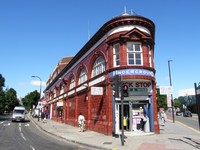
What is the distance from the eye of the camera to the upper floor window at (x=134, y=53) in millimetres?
18750

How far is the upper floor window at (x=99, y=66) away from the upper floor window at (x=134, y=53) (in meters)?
3.21

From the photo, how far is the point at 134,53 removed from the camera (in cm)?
1886

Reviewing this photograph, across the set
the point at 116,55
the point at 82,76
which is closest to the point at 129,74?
the point at 116,55

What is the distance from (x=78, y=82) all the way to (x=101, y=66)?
8.48 meters

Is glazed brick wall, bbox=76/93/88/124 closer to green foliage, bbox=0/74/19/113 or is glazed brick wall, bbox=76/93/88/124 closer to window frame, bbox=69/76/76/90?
window frame, bbox=69/76/76/90

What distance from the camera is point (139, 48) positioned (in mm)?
19156

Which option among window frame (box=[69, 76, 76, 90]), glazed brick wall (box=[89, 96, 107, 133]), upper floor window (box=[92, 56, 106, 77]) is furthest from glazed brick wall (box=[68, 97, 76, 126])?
upper floor window (box=[92, 56, 106, 77])

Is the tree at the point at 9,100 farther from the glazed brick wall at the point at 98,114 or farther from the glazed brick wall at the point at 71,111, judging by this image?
the glazed brick wall at the point at 98,114

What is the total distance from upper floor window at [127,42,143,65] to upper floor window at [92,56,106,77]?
3.21m

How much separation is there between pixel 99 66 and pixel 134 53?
4762 millimetres

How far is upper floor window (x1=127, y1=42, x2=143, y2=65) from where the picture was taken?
61.5ft

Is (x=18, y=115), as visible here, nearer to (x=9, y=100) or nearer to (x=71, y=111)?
(x=71, y=111)

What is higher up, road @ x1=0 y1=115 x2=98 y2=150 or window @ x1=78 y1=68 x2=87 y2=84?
window @ x1=78 y1=68 x2=87 y2=84

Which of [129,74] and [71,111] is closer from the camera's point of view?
[129,74]
